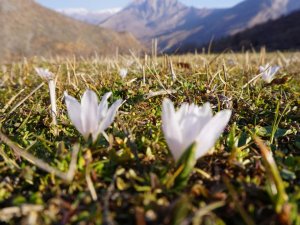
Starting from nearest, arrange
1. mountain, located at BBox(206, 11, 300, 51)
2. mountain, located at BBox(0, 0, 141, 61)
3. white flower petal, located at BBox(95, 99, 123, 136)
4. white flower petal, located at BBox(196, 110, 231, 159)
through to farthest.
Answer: white flower petal, located at BBox(196, 110, 231, 159) < white flower petal, located at BBox(95, 99, 123, 136) < mountain, located at BBox(206, 11, 300, 51) < mountain, located at BBox(0, 0, 141, 61)

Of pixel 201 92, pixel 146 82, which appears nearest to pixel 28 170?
pixel 201 92

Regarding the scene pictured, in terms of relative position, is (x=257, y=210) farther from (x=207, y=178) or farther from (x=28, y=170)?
(x=28, y=170)

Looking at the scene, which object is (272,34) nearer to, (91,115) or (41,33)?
(41,33)

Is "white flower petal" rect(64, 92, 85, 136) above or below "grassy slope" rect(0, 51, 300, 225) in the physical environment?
above

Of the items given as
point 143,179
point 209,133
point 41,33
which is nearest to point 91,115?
point 143,179

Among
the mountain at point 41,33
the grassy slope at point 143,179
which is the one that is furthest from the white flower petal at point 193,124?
the mountain at point 41,33

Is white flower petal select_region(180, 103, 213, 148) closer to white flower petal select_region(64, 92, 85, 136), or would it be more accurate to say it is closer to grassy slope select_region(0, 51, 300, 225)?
grassy slope select_region(0, 51, 300, 225)

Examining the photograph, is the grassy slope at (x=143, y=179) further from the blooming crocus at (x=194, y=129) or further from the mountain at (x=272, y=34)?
the mountain at (x=272, y=34)

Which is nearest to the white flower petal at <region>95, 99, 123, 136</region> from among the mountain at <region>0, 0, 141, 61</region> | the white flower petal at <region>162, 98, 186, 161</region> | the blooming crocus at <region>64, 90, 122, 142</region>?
the blooming crocus at <region>64, 90, 122, 142</region>
